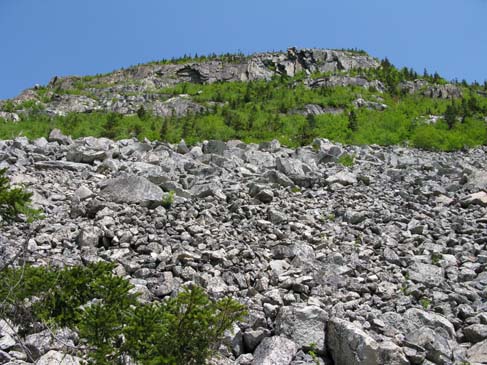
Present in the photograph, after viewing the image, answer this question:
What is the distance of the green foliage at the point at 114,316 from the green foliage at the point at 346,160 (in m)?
11.0

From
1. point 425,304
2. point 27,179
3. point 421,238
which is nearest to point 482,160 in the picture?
point 421,238

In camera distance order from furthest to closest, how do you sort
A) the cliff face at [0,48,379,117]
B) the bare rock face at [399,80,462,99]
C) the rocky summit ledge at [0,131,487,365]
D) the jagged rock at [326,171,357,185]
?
1. the cliff face at [0,48,379,117]
2. the bare rock face at [399,80,462,99]
3. the jagged rock at [326,171,357,185]
4. the rocky summit ledge at [0,131,487,365]

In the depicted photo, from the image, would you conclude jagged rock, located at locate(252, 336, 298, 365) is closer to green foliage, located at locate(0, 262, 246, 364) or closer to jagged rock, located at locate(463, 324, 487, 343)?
green foliage, located at locate(0, 262, 246, 364)

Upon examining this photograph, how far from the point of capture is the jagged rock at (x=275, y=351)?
5453 mm

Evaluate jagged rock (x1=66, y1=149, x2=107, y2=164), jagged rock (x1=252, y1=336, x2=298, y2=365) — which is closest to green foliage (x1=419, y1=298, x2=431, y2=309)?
jagged rock (x1=252, y1=336, x2=298, y2=365)

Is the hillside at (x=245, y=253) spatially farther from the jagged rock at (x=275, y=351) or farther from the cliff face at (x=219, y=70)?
the cliff face at (x=219, y=70)

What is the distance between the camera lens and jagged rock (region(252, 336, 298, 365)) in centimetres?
545

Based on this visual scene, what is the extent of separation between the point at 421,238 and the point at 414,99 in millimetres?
30248

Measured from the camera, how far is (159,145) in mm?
16016

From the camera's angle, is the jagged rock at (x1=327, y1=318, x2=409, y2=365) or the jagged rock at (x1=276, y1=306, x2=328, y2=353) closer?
the jagged rock at (x1=327, y1=318, x2=409, y2=365)

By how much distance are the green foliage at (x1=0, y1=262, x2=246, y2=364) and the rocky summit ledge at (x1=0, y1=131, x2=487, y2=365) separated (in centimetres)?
42

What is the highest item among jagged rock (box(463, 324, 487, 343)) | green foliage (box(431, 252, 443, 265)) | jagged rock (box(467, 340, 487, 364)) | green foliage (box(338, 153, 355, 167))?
green foliage (box(338, 153, 355, 167))

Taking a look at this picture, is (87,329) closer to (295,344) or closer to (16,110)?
(295,344)

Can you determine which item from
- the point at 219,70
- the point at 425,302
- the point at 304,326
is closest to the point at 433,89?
the point at 219,70
